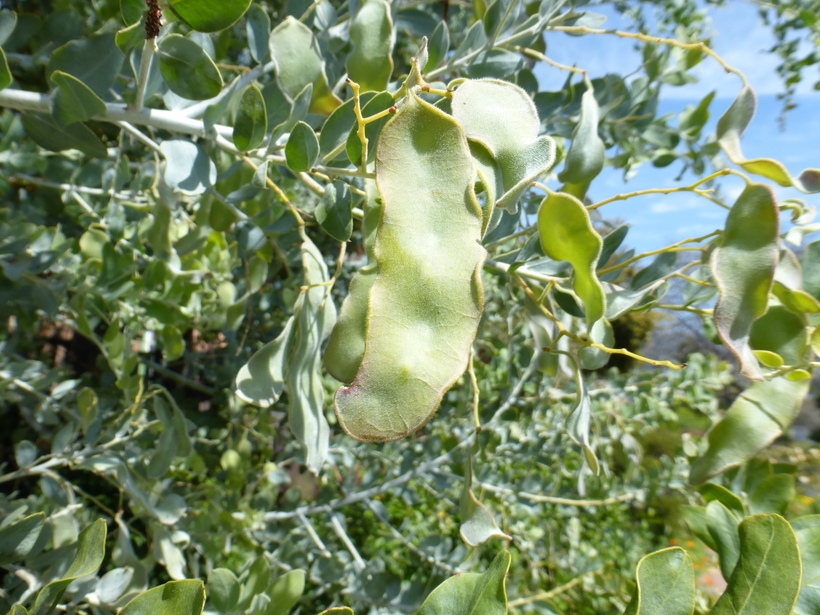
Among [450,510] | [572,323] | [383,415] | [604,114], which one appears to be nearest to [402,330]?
[383,415]

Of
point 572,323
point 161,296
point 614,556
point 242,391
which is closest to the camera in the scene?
point 242,391

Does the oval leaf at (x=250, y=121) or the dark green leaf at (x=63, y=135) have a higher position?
the oval leaf at (x=250, y=121)

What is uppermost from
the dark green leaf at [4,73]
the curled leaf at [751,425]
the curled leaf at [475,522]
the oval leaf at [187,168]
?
the dark green leaf at [4,73]

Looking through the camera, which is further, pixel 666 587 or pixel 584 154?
pixel 584 154

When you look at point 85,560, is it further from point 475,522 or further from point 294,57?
point 294,57

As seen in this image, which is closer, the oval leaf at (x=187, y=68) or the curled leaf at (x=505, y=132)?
the curled leaf at (x=505, y=132)

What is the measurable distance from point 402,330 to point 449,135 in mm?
110

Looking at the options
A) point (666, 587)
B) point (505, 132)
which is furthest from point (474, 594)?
point (505, 132)

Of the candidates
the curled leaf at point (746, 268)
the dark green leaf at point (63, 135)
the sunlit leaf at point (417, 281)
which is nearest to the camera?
the sunlit leaf at point (417, 281)

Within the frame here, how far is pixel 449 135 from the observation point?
0.98ft

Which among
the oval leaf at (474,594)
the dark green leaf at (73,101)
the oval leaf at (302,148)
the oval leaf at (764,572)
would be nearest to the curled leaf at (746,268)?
the oval leaf at (764,572)

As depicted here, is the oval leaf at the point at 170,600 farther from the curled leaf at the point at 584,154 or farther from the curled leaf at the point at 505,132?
the curled leaf at the point at 584,154

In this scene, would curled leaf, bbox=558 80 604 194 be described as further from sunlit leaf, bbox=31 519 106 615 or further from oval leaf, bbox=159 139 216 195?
sunlit leaf, bbox=31 519 106 615

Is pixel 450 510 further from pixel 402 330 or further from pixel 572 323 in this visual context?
pixel 402 330
